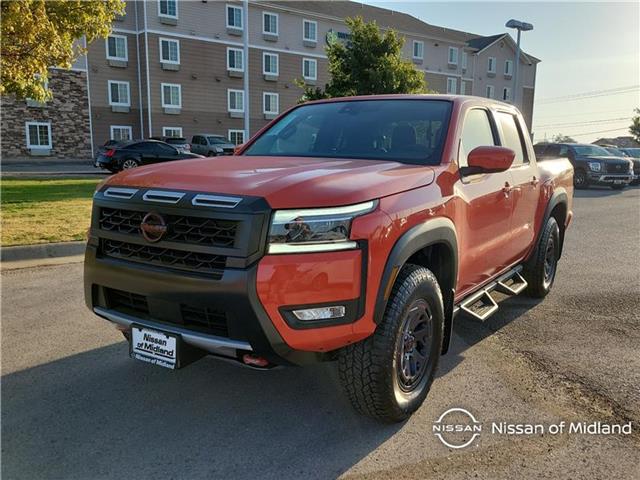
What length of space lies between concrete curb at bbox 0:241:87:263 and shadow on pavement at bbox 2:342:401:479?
11.4 feet

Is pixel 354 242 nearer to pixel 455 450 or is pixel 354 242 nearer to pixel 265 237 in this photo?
pixel 265 237

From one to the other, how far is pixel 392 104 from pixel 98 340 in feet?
9.77

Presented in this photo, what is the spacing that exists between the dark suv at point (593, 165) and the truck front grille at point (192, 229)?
60.9 feet

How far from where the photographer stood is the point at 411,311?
3.06 meters

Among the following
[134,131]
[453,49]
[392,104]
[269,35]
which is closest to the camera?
[392,104]

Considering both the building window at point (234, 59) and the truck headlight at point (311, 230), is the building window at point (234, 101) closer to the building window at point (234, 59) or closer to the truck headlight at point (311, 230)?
the building window at point (234, 59)

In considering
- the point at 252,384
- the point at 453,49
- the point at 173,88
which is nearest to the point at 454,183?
the point at 252,384

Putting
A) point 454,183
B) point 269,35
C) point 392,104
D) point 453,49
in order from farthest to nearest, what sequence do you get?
point 453,49
point 269,35
point 392,104
point 454,183

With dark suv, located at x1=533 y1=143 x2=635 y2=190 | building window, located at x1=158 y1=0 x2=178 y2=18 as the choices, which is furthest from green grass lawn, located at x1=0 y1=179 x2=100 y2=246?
building window, located at x1=158 y1=0 x2=178 y2=18

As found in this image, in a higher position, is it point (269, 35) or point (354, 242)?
point (269, 35)

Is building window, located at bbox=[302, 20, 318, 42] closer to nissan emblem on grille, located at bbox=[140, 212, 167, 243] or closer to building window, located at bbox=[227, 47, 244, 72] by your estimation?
building window, located at bbox=[227, 47, 244, 72]

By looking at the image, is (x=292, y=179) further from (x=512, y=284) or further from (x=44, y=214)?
(x=44, y=214)

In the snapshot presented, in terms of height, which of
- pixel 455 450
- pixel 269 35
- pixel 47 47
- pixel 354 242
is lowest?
pixel 455 450

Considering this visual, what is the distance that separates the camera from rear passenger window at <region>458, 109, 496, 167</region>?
3765 millimetres
